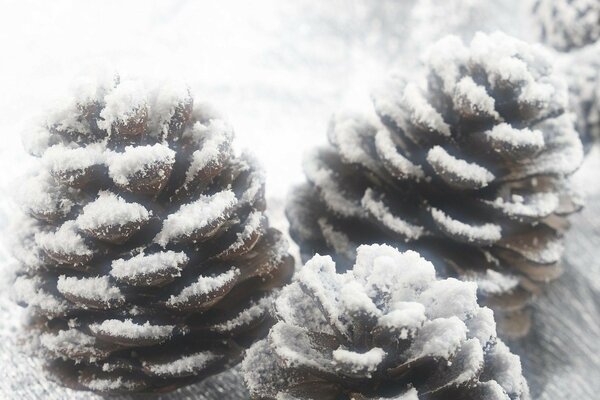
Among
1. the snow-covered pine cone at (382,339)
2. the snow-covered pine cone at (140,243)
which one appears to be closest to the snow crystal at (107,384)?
the snow-covered pine cone at (140,243)

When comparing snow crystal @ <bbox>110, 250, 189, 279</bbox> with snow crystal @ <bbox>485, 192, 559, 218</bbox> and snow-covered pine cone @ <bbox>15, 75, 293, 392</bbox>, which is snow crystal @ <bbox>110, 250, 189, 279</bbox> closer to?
snow-covered pine cone @ <bbox>15, 75, 293, 392</bbox>

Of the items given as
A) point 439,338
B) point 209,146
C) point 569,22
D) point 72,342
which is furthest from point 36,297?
point 569,22

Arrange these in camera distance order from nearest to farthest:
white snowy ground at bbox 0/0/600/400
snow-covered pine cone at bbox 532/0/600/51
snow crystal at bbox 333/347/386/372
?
snow crystal at bbox 333/347/386/372 → white snowy ground at bbox 0/0/600/400 → snow-covered pine cone at bbox 532/0/600/51

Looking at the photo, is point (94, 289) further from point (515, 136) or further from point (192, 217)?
point (515, 136)

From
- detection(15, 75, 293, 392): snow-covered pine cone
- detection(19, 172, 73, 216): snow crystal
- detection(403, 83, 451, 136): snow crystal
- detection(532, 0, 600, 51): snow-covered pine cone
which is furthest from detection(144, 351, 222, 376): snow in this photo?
detection(532, 0, 600, 51): snow-covered pine cone

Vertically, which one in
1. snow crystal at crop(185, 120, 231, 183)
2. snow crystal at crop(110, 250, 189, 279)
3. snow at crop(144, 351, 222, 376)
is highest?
snow crystal at crop(185, 120, 231, 183)

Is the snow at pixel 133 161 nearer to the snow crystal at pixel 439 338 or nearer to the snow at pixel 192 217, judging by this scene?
the snow at pixel 192 217
